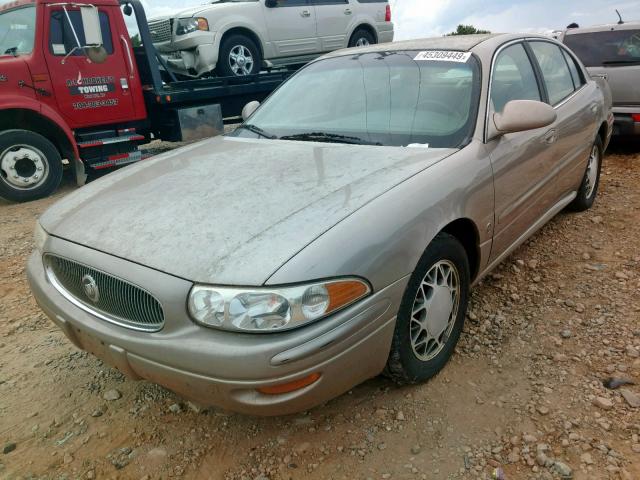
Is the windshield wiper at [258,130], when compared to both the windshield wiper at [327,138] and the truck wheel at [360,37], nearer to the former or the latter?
the windshield wiper at [327,138]

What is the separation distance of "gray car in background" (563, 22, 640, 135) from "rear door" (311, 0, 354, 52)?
4143 millimetres

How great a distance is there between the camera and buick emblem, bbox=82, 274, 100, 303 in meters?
2.03

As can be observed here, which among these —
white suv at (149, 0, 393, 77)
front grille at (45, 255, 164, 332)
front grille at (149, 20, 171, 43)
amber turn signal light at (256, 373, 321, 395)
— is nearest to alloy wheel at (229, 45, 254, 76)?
white suv at (149, 0, 393, 77)

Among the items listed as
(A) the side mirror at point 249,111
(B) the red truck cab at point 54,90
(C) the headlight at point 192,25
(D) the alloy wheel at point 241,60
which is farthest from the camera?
(D) the alloy wheel at point 241,60

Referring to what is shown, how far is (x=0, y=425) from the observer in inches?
91.5

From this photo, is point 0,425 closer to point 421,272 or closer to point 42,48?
point 421,272

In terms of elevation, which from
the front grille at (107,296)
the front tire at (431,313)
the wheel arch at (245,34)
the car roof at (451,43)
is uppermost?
the wheel arch at (245,34)

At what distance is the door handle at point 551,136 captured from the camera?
3.10m

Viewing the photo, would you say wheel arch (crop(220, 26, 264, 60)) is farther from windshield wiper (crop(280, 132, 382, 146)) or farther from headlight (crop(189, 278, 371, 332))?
headlight (crop(189, 278, 371, 332))

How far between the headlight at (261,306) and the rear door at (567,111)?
2.17 meters

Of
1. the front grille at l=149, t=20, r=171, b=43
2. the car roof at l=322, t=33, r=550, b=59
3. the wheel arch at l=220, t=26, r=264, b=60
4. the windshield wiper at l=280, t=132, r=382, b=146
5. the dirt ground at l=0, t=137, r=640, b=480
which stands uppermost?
the front grille at l=149, t=20, r=171, b=43

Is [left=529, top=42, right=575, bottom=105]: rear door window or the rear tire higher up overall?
[left=529, top=42, right=575, bottom=105]: rear door window

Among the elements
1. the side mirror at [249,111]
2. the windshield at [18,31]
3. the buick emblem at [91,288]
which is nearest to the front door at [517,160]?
the side mirror at [249,111]


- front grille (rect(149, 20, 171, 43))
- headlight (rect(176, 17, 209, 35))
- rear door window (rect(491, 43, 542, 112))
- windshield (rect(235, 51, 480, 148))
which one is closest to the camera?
windshield (rect(235, 51, 480, 148))
